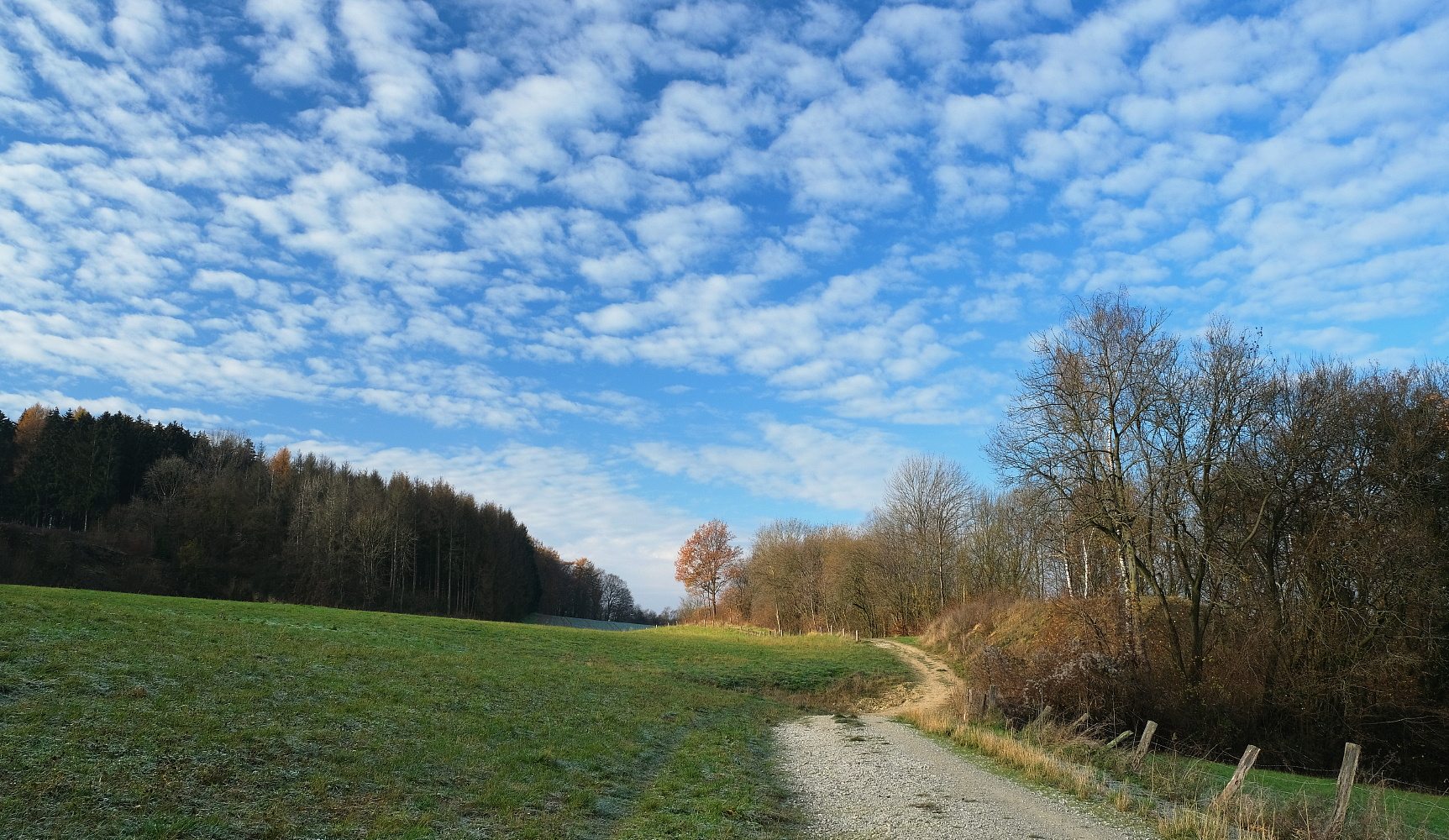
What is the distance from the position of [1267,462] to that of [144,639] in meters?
34.2

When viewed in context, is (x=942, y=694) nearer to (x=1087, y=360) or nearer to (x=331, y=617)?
(x=1087, y=360)

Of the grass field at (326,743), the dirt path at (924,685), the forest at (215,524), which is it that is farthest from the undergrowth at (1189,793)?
the forest at (215,524)

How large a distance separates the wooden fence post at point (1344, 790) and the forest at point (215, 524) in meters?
66.1

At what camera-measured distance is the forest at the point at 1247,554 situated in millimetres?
22453

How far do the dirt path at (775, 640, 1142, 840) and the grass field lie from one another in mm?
942

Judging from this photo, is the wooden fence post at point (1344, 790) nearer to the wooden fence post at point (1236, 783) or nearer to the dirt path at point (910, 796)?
the wooden fence post at point (1236, 783)

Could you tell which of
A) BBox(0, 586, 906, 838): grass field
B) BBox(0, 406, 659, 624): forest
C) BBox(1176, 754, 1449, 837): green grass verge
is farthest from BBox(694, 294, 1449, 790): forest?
BBox(0, 406, 659, 624): forest

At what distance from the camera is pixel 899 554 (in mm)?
66250

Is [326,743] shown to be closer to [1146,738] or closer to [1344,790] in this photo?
[1344,790]

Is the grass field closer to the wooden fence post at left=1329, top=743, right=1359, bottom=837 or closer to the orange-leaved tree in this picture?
the wooden fence post at left=1329, top=743, right=1359, bottom=837

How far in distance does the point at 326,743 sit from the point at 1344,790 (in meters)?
16.4

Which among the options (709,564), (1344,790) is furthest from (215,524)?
(1344,790)

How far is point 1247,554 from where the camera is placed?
2570 centimetres

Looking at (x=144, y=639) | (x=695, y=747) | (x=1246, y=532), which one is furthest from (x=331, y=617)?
(x=1246, y=532)
